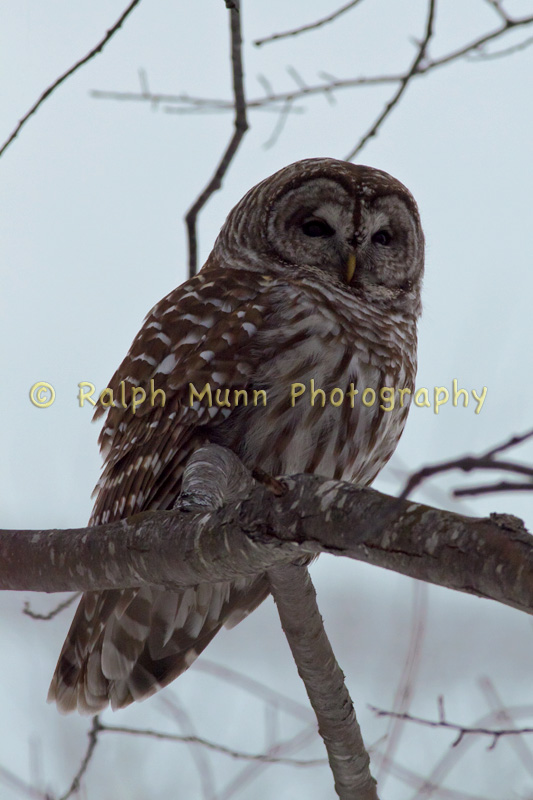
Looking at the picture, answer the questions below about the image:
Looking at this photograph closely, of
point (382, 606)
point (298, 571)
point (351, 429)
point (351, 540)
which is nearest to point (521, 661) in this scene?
point (382, 606)

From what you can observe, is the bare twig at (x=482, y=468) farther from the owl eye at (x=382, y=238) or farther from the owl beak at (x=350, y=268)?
the owl eye at (x=382, y=238)

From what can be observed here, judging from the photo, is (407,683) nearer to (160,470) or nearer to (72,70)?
(160,470)

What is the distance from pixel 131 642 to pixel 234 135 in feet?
5.89

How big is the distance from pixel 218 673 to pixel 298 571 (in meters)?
1.67

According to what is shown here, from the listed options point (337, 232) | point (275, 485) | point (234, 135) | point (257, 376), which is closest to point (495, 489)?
point (275, 485)

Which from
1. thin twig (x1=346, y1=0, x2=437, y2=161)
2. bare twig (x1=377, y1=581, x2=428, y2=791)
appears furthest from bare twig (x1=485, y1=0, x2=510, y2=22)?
bare twig (x1=377, y1=581, x2=428, y2=791)

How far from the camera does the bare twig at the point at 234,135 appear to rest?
2838mm

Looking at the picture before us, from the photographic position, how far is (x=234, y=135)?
3.09 metres

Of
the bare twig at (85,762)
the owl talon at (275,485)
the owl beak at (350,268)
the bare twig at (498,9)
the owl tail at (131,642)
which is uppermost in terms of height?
the bare twig at (498,9)

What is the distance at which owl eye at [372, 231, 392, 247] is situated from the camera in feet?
11.7

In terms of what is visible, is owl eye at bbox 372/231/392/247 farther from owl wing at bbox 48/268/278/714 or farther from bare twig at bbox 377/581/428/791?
bare twig at bbox 377/581/428/791

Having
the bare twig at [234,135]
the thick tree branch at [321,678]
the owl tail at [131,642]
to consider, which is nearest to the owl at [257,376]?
the owl tail at [131,642]

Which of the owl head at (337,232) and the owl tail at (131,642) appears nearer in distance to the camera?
the owl tail at (131,642)

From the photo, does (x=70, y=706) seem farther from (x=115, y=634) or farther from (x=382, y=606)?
(x=382, y=606)
